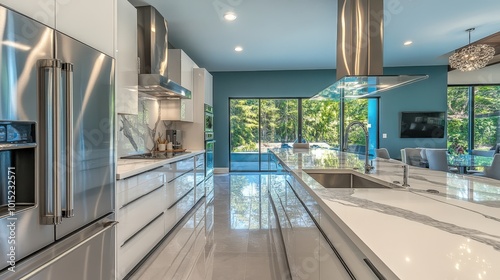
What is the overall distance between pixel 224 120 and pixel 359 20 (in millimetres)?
5142

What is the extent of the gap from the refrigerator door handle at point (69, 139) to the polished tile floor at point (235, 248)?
1.15 meters

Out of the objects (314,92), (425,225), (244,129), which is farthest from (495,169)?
(244,129)

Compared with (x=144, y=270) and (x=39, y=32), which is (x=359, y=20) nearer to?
(x=39, y=32)

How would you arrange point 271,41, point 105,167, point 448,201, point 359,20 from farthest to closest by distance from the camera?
point 271,41, point 359,20, point 105,167, point 448,201

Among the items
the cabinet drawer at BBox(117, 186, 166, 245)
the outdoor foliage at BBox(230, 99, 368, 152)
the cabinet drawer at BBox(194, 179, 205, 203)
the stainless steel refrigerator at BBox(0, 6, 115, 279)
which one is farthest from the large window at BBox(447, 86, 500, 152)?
the stainless steel refrigerator at BBox(0, 6, 115, 279)

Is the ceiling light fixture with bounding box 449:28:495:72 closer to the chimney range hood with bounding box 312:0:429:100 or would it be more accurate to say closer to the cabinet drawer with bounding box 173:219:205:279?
the chimney range hood with bounding box 312:0:429:100

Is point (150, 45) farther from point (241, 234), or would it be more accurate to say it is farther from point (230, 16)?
point (241, 234)

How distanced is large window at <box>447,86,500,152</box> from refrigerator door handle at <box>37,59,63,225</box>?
8.90 meters

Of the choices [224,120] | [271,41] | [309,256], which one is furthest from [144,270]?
[224,120]

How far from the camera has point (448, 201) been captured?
1150 mm

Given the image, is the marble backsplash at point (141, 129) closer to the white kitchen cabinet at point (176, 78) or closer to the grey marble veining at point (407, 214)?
the white kitchen cabinet at point (176, 78)

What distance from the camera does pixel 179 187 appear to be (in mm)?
3250

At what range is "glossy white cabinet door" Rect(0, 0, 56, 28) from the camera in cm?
111

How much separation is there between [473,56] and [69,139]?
5667 mm
